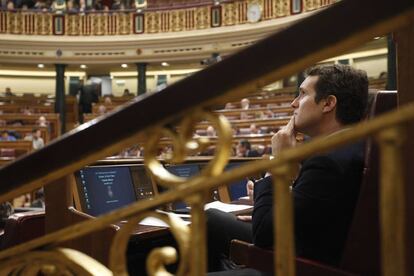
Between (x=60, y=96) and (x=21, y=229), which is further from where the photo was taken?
(x=60, y=96)

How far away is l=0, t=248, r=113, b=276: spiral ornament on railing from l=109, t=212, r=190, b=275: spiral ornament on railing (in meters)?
0.06

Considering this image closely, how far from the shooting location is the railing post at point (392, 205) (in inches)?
22.6

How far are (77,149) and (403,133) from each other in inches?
18.2

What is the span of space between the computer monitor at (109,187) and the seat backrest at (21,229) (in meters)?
0.18

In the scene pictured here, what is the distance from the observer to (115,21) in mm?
12289

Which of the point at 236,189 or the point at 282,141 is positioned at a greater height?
the point at 282,141

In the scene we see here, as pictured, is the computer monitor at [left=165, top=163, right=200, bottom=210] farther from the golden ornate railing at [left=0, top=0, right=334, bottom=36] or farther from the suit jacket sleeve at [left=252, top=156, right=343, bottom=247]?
the golden ornate railing at [left=0, top=0, right=334, bottom=36]

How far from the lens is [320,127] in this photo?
1.49 m

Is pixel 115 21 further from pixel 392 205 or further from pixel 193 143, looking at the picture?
pixel 392 205

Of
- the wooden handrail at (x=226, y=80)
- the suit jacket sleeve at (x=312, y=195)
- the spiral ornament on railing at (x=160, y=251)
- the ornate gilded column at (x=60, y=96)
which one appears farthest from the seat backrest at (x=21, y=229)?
the ornate gilded column at (x=60, y=96)

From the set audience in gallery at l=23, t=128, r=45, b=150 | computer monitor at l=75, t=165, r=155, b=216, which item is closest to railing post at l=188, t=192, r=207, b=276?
computer monitor at l=75, t=165, r=155, b=216

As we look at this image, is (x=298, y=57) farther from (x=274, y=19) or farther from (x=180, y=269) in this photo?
(x=274, y=19)

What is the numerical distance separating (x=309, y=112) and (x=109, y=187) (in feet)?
3.38

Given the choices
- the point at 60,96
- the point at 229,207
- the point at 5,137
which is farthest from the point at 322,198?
the point at 60,96
